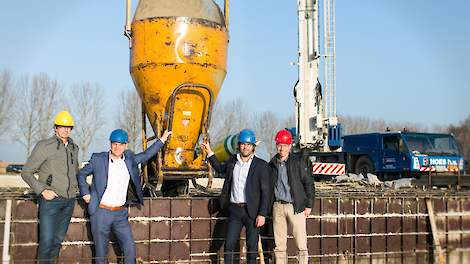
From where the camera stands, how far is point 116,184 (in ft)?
18.2

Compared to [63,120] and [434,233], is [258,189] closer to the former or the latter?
[63,120]

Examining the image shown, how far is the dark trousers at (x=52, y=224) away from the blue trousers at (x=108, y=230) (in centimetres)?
37

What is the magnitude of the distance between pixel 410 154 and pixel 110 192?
44.8 ft

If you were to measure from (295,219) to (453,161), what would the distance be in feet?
42.5

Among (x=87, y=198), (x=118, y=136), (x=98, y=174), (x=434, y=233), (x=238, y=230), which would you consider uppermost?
(x=118, y=136)

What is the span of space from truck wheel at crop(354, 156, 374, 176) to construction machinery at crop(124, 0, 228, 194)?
12631 mm

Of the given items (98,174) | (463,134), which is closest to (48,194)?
(98,174)

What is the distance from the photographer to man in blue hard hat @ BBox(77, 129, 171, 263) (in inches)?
216

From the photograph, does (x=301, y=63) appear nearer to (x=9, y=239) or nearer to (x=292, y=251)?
(x=292, y=251)

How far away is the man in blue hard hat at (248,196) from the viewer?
5809 mm

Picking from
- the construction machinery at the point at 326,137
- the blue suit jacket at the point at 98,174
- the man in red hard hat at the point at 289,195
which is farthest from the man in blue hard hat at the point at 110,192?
the construction machinery at the point at 326,137

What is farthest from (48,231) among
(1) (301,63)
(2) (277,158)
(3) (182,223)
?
(1) (301,63)

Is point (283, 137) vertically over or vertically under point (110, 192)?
over

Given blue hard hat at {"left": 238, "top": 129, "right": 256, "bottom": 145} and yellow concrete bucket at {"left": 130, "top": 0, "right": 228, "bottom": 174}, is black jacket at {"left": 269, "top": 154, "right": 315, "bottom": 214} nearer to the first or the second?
blue hard hat at {"left": 238, "top": 129, "right": 256, "bottom": 145}
